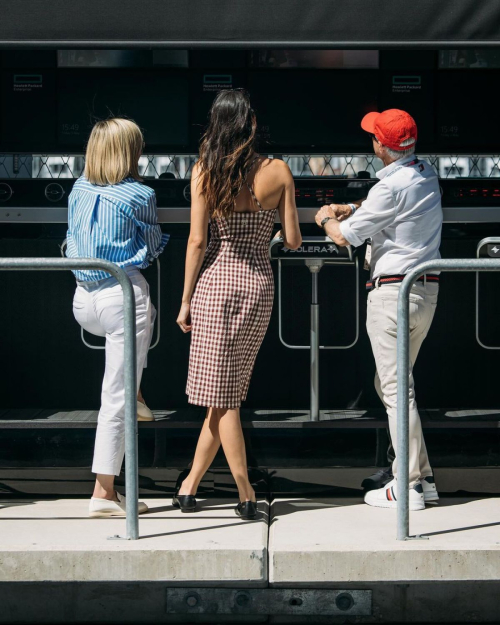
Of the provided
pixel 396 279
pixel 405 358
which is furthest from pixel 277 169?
pixel 405 358

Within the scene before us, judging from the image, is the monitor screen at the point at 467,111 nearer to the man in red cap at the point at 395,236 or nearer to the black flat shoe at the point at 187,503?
the man in red cap at the point at 395,236

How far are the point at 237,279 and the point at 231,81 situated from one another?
86.7 inches

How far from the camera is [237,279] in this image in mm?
4055

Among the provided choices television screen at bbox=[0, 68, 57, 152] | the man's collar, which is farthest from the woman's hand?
television screen at bbox=[0, 68, 57, 152]

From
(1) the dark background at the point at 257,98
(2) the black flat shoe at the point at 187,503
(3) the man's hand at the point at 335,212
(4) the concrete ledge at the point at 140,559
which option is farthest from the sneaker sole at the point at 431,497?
(1) the dark background at the point at 257,98

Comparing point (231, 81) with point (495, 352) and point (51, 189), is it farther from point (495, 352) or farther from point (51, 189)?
point (495, 352)

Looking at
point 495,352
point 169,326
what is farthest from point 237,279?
point 495,352

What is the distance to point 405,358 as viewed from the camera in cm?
361

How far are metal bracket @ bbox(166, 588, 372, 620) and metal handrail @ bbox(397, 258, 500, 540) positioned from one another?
30 cm

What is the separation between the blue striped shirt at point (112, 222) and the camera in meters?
4.15

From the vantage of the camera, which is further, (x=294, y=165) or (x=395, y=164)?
(x=294, y=165)

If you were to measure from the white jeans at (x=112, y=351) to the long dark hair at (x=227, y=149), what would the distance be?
1.72 ft

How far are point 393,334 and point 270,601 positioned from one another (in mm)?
1184

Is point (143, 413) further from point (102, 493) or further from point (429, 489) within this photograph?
point (429, 489)
